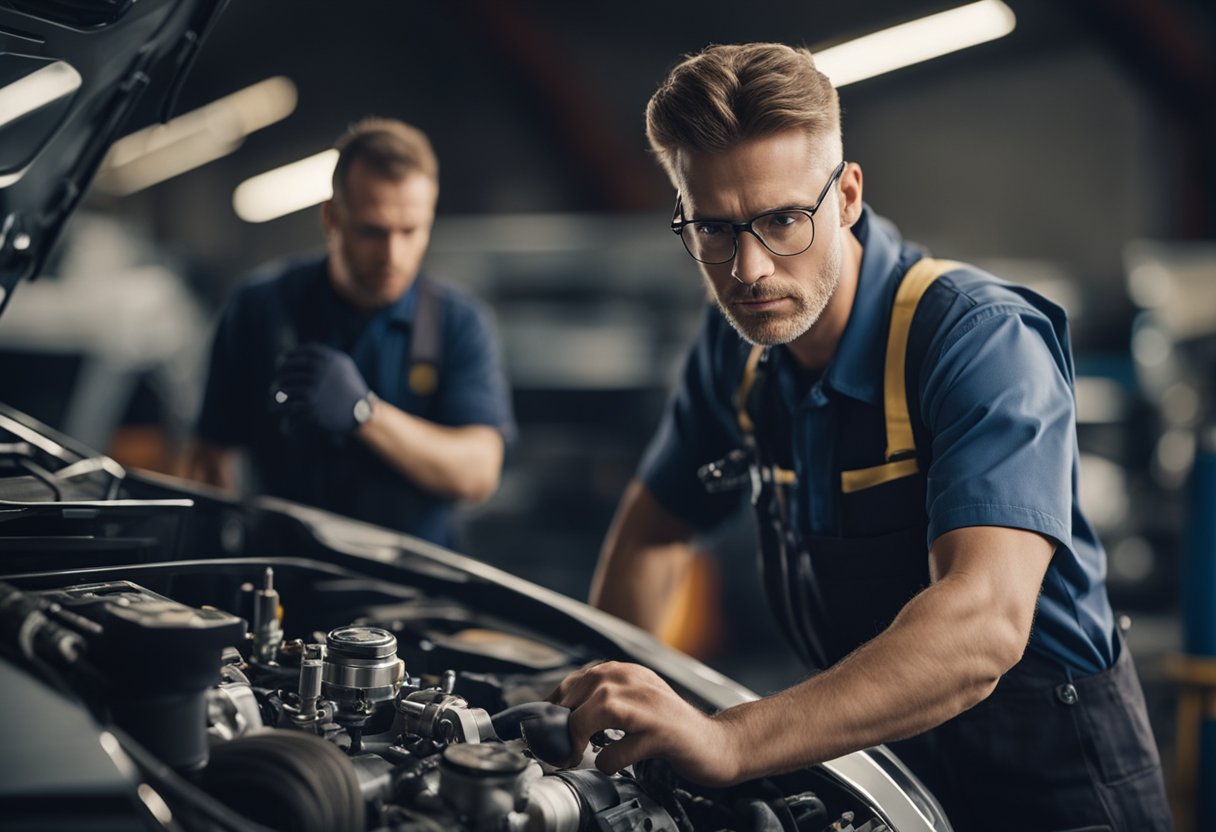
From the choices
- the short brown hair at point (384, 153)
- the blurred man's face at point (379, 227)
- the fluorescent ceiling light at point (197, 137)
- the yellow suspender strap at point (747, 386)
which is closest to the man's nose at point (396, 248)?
the blurred man's face at point (379, 227)

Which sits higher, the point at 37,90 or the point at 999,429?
the point at 37,90

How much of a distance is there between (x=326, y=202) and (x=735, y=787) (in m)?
1.44

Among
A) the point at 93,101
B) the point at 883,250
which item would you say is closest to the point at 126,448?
the point at 93,101

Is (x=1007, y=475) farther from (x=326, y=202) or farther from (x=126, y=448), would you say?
(x=126, y=448)

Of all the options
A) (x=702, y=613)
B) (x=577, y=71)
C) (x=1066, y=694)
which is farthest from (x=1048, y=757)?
(x=577, y=71)

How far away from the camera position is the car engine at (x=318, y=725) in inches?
34.8

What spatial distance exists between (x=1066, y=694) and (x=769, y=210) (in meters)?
0.68

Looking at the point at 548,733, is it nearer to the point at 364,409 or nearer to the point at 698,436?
the point at 698,436

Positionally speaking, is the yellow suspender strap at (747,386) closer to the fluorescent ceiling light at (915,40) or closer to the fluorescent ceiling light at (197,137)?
the fluorescent ceiling light at (915,40)

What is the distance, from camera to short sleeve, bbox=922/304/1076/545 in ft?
3.72

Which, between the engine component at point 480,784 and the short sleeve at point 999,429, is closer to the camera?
the engine component at point 480,784

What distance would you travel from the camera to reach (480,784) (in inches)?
35.1

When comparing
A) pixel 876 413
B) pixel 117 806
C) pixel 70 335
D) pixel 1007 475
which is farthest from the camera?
pixel 70 335

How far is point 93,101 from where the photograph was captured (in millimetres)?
1424
